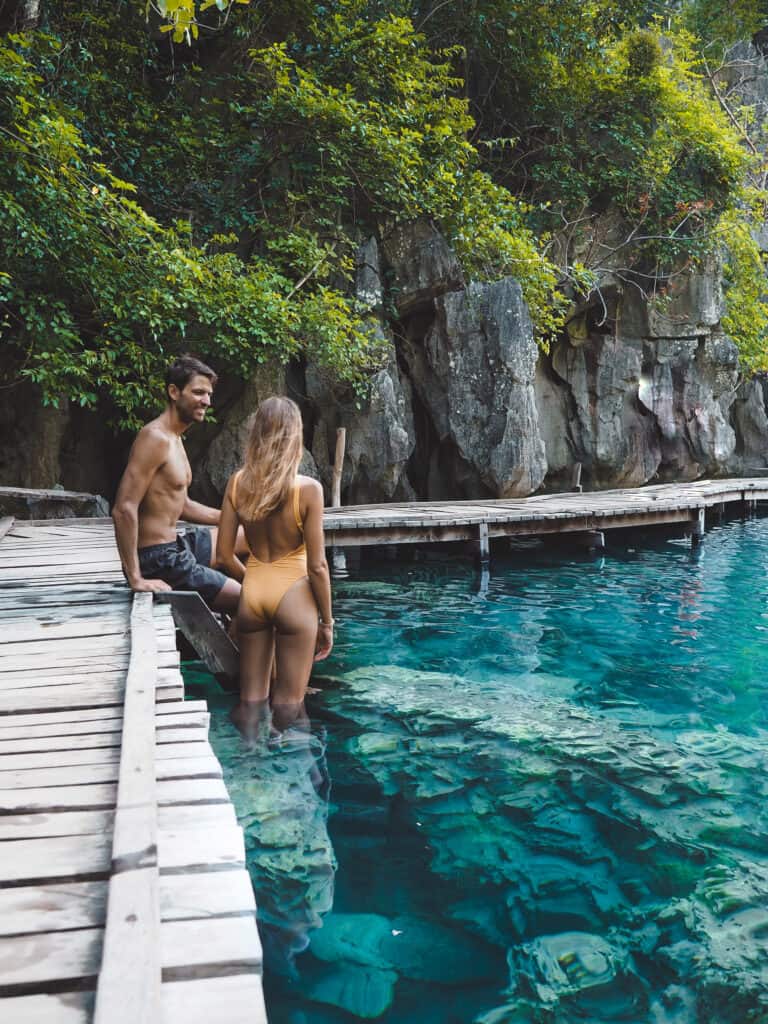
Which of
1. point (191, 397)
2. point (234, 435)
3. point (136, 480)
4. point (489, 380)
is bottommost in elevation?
point (136, 480)

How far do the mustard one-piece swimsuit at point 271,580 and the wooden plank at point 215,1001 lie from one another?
2.95 m

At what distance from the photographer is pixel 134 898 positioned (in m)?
1.53

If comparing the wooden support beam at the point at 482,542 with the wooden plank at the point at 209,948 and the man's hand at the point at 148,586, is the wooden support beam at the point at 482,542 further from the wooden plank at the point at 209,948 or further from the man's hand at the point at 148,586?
the wooden plank at the point at 209,948

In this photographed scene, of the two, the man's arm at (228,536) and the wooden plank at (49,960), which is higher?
the man's arm at (228,536)

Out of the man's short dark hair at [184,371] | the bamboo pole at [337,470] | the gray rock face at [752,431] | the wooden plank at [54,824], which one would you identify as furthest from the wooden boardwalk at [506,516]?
the gray rock face at [752,431]

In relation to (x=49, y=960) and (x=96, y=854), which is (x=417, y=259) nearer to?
(x=96, y=854)

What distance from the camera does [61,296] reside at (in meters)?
10.3

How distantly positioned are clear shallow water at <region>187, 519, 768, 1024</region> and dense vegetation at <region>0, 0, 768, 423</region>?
575 cm

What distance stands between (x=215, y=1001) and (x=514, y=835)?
290cm

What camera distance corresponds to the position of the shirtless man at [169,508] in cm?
471

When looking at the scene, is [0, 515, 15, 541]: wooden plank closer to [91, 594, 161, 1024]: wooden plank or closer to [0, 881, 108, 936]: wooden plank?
[91, 594, 161, 1024]: wooden plank

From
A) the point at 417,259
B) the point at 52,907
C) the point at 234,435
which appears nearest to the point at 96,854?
the point at 52,907

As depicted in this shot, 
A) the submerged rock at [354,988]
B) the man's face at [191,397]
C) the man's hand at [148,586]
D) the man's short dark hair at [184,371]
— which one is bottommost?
the submerged rock at [354,988]

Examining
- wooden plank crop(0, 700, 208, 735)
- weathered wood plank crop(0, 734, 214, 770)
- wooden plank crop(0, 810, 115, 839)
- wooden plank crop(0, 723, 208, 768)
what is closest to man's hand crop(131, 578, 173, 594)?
wooden plank crop(0, 700, 208, 735)
